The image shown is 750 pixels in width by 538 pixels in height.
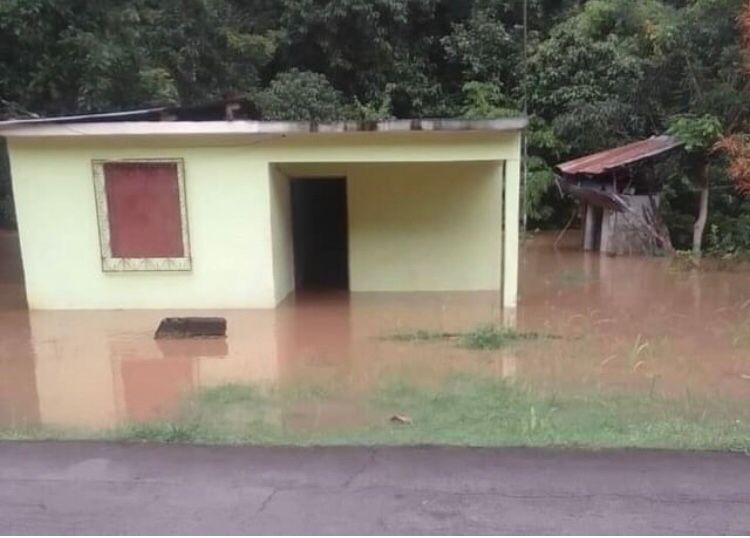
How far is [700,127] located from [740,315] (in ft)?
22.4

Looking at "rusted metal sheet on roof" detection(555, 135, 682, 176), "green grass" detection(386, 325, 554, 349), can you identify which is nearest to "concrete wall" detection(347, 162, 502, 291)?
"green grass" detection(386, 325, 554, 349)

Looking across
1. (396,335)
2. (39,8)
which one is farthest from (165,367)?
(39,8)

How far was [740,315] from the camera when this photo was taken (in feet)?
36.9

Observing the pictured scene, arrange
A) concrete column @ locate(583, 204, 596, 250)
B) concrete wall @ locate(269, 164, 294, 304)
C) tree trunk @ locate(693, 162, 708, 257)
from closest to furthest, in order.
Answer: concrete wall @ locate(269, 164, 294, 304)
tree trunk @ locate(693, 162, 708, 257)
concrete column @ locate(583, 204, 596, 250)

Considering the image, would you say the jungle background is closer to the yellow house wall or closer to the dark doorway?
the yellow house wall

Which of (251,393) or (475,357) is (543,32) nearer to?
(475,357)

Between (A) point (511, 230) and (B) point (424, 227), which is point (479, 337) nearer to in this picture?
(A) point (511, 230)

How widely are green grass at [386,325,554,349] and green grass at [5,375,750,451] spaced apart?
1604mm

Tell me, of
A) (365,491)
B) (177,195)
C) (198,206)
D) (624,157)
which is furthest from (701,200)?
(365,491)

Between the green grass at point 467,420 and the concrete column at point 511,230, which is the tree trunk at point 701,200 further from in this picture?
the green grass at point 467,420

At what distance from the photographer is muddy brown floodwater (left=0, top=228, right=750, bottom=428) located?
753 cm

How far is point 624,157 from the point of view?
1789 cm

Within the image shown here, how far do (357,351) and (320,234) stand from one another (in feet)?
20.2

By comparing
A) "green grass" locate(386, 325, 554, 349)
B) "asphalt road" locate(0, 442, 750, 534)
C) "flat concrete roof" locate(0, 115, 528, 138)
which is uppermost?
"flat concrete roof" locate(0, 115, 528, 138)
